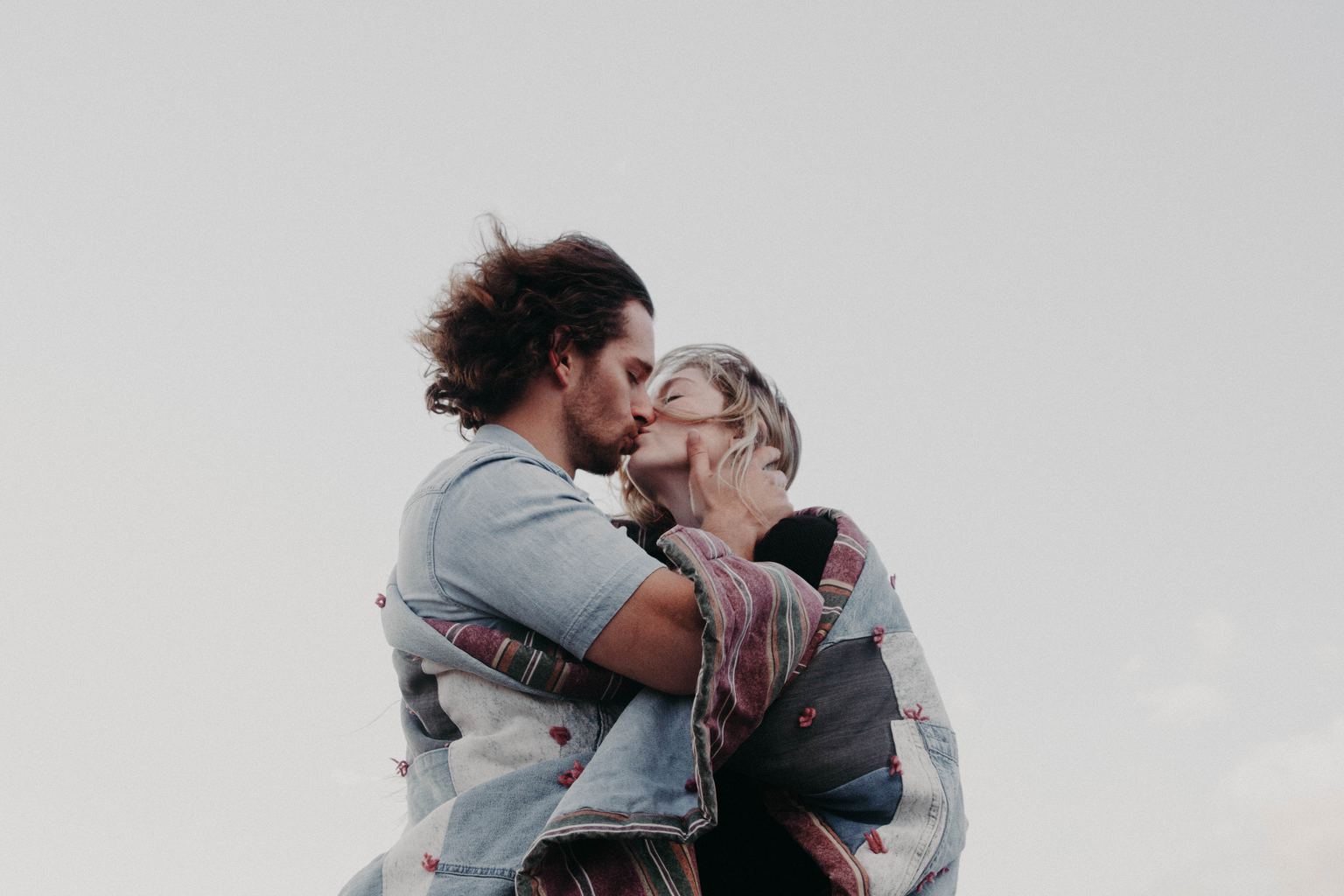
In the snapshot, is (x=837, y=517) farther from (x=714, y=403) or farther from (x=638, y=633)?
(x=638, y=633)

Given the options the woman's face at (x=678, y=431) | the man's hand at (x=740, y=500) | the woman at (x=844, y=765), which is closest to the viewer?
the woman at (x=844, y=765)

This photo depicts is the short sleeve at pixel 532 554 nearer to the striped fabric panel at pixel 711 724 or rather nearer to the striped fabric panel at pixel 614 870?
the striped fabric panel at pixel 711 724

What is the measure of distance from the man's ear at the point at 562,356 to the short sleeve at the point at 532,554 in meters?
0.50

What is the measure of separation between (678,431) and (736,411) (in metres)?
0.15

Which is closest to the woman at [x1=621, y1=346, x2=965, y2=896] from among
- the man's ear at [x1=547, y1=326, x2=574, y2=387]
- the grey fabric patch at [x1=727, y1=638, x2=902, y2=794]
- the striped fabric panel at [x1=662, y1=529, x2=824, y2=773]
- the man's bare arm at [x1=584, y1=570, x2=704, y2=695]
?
the grey fabric patch at [x1=727, y1=638, x2=902, y2=794]

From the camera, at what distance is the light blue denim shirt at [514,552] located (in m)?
2.09

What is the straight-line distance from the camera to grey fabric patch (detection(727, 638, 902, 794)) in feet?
7.23

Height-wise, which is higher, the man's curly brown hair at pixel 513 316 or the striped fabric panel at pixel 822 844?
the man's curly brown hair at pixel 513 316

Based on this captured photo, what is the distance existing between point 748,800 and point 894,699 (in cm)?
35

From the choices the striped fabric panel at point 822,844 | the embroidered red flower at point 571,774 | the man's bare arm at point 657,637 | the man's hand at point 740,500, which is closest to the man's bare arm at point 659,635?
the man's bare arm at point 657,637

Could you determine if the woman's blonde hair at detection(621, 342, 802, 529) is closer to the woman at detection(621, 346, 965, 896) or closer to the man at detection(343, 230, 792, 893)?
the man at detection(343, 230, 792, 893)

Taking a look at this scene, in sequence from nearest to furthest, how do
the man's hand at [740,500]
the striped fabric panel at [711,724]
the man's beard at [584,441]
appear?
the striped fabric panel at [711,724] < the man's hand at [740,500] < the man's beard at [584,441]

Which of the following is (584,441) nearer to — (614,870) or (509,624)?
(509,624)

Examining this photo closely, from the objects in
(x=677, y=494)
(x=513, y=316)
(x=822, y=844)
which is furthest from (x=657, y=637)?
(x=513, y=316)
